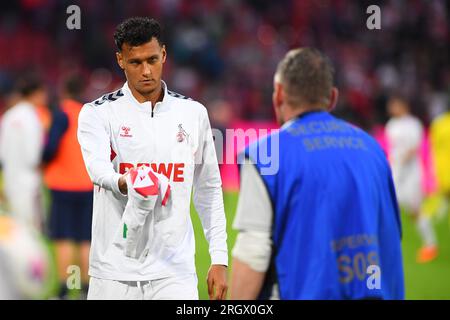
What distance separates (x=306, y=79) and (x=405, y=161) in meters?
7.89

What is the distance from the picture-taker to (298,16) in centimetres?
1873

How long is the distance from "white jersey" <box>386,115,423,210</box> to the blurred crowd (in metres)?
4.43

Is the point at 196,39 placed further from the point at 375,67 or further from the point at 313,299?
the point at 313,299

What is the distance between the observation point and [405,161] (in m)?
11.1

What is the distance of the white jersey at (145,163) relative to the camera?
12.7ft

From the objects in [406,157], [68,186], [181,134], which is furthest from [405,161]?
[181,134]

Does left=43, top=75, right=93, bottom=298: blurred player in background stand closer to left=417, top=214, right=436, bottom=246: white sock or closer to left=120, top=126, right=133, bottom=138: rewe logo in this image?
left=120, top=126, right=133, bottom=138: rewe logo

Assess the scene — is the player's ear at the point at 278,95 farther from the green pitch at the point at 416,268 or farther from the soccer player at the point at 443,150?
the soccer player at the point at 443,150

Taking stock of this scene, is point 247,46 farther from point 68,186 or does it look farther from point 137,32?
point 137,32

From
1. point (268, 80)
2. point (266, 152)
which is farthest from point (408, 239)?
point (266, 152)

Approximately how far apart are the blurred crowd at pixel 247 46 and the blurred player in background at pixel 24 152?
6014 millimetres

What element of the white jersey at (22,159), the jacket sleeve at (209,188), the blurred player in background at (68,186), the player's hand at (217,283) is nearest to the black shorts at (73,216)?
the blurred player in background at (68,186)

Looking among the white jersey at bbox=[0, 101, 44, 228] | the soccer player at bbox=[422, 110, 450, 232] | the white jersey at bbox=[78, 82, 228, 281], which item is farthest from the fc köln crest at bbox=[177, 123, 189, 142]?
the soccer player at bbox=[422, 110, 450, 232]
